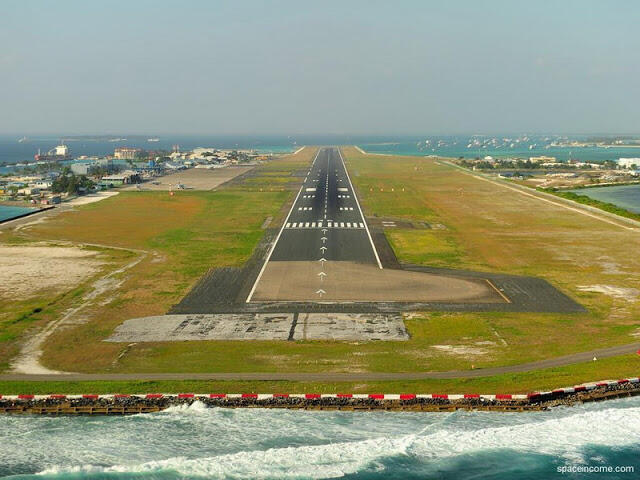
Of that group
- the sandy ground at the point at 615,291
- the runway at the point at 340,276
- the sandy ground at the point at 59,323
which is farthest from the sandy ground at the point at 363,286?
the sandy ground at the point at 59,323

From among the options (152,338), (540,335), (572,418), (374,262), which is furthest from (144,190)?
(572,418)

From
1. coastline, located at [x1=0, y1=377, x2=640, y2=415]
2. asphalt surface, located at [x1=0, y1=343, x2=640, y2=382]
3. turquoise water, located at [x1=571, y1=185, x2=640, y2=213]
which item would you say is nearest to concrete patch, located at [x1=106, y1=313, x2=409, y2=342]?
asphalt surface, located at [x1=0, y1=343, x2=640, y2=382]

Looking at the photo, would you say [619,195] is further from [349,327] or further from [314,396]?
[314,396]

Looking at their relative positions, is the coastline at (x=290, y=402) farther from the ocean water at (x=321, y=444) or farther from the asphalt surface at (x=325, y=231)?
the asphalt surface at (x=325, y=231)

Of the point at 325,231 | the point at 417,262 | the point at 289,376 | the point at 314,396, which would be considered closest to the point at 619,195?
the point at 325,231

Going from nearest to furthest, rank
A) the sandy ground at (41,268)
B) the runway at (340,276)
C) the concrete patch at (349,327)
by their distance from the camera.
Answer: the concrete patch at (349,327) → the runway at (340,276) → the sandy ground at (41,268)

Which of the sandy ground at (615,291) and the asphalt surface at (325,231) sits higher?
the asphalt surface at (325,231)

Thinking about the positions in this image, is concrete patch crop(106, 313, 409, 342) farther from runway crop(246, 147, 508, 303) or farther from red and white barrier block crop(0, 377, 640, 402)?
red and white barrier block crop(0, 377, 640, 402)
